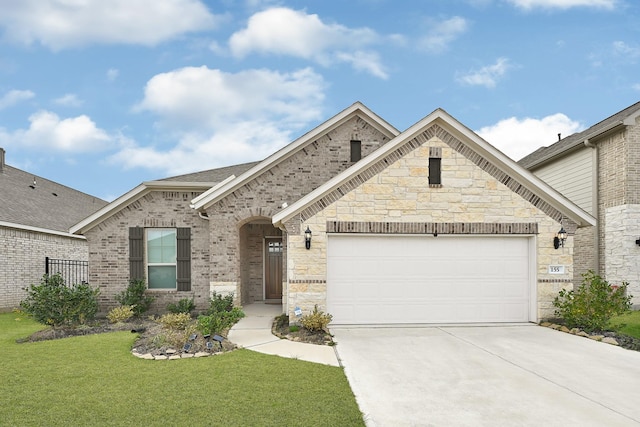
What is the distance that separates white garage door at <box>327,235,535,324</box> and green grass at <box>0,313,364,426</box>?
339cm

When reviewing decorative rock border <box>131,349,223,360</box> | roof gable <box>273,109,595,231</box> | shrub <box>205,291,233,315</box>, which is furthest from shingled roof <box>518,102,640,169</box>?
decorative rock border <box>131,349,223,360</box>

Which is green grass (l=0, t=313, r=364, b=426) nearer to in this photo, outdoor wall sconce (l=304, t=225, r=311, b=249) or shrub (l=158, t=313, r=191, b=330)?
shrub (l=158, t=313, r=191, b=330)

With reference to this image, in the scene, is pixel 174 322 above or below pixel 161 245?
below

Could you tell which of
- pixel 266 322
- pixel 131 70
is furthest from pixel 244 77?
pixel 266 322

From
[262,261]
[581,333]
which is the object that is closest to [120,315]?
[262,261]

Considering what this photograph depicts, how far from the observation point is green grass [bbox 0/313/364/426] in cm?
444

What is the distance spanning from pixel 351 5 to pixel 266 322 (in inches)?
402

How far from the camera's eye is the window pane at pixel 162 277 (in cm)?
1252

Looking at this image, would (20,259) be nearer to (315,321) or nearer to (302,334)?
(302,334)

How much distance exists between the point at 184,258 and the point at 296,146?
5.04m

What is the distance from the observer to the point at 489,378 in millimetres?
5859

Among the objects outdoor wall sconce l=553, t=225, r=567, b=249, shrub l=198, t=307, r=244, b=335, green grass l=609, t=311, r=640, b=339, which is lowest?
green grass l=609, t=311, r=640, b=339

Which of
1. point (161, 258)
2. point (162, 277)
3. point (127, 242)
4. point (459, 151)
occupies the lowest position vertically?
point (162, 277)

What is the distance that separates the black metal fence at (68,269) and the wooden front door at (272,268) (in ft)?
27.4
